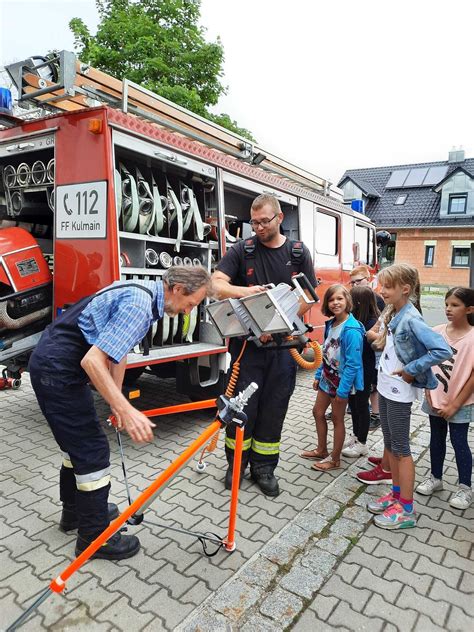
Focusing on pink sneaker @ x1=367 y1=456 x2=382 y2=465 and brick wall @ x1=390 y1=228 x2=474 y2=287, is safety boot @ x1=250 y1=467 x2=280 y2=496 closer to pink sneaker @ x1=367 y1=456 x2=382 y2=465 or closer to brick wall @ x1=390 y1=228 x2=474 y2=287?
pink sneaker @ x1=367 y1=456 x2=382 y2=465

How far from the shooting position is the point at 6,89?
386 cm

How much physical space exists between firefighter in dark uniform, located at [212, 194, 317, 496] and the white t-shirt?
0.64 m

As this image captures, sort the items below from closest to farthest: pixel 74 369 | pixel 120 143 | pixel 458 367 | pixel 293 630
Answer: pixel 293 630, pixel 74 369, pixel 458 367, pixel 120 143

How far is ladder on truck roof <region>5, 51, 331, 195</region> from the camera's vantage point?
3340 millimetres

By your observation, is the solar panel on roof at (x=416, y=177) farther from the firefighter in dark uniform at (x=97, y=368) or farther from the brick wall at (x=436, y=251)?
the firefighter in dark uniform at (x=97, y=368)

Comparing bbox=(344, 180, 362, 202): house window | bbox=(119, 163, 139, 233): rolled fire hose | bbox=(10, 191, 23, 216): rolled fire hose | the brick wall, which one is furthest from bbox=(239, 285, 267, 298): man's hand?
bbox=(344, 180, 362, 202): house window

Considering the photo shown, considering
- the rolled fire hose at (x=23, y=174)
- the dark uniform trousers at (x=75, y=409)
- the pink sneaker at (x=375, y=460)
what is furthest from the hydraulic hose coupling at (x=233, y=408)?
the rolled fire hose at (x=23, y=174)

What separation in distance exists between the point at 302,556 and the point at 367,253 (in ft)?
23.5

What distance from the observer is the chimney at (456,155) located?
93.2 ft

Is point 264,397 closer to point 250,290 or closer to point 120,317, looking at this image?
point 250,290

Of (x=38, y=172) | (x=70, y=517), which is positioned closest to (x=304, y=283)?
(x=70, y=517)

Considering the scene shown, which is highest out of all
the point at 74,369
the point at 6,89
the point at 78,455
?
the point at 6,89

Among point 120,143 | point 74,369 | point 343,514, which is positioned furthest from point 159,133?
point 343,514

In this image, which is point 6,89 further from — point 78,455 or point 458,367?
point 458,367
